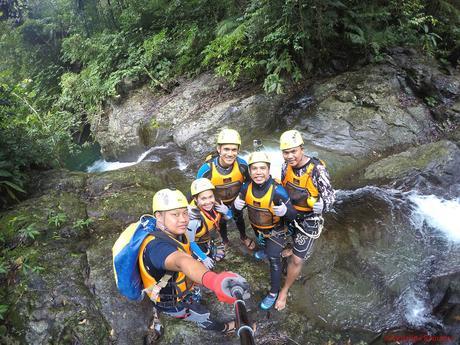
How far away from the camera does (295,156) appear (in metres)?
4.32

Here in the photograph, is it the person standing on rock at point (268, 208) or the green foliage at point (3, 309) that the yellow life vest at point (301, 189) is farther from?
the green foliage at point (3, 309)

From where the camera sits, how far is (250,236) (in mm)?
6117

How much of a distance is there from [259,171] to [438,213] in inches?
176

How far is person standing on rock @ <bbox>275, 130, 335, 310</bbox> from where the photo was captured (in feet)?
14.0

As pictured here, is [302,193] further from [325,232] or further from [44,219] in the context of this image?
[44,219]

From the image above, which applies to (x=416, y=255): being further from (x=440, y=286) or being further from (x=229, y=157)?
(x=229, y=157)

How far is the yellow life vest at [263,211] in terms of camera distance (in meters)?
4.29

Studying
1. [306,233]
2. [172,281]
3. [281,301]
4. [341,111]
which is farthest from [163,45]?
[172,281]

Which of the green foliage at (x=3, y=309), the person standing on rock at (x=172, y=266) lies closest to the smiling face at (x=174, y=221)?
the person standing on rock at (x=172, y=266)

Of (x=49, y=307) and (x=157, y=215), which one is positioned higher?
(x=157, y=215)

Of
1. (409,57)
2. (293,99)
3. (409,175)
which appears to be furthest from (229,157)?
(409,57)

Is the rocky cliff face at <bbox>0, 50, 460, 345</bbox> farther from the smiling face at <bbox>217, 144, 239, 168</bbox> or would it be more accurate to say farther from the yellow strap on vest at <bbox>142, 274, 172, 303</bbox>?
the yellow strap on vest at <bbox>142, 274, 172, 303</bbox>

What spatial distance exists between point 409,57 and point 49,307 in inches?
464

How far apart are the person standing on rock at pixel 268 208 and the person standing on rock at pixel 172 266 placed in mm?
1263
